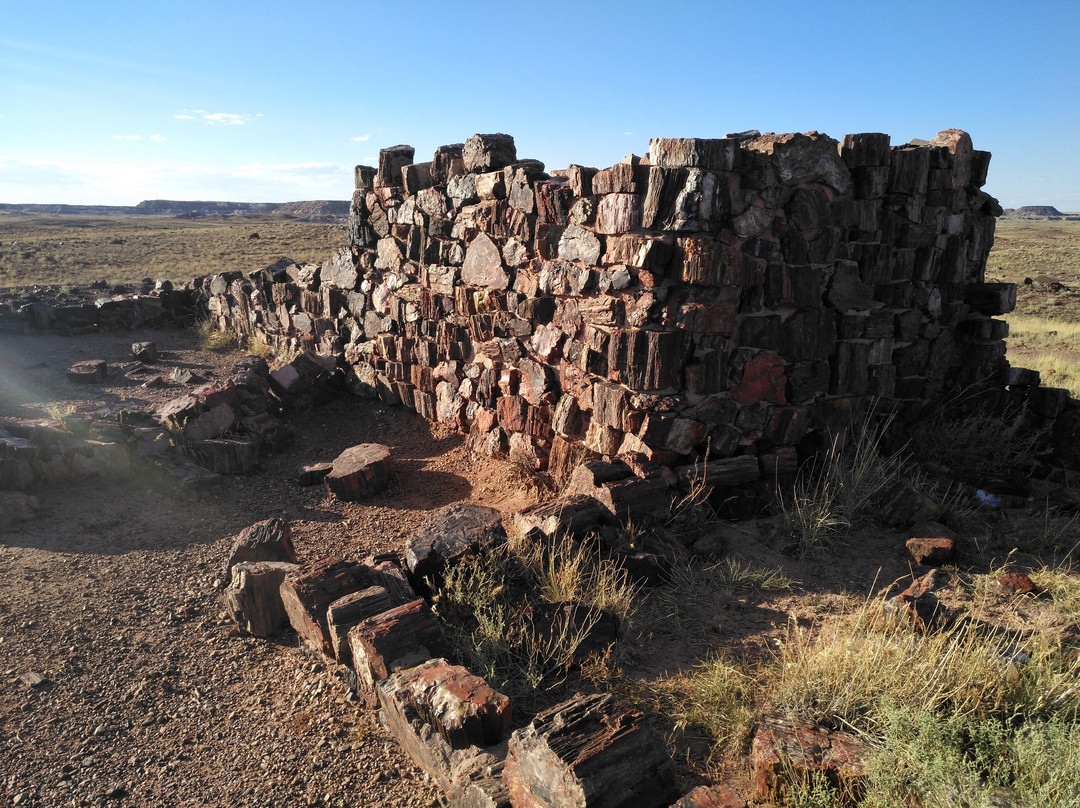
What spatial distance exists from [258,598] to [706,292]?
12.2 ft

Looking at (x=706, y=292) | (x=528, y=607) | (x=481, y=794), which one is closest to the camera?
(x=481, y=794)

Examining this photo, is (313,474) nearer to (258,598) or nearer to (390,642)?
(258,598)

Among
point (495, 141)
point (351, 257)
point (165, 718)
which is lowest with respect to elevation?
point (165, 718)

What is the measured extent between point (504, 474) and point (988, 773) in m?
4.51

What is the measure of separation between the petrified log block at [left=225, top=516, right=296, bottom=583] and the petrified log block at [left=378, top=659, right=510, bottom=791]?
192cm

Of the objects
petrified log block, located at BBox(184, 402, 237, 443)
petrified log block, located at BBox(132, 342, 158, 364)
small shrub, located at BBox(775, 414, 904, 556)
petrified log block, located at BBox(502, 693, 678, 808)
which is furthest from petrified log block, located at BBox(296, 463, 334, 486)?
petrified log block, located at BBox(132, 342, 158, 364)

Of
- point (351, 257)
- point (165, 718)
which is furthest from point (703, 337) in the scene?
point (351, 257)

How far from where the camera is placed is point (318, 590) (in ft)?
14.1

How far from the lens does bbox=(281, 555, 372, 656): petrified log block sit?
13.9 ft

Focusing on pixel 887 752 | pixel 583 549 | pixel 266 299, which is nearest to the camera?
pixel 887 752

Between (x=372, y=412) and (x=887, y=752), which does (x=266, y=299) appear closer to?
(x=372, y=412)

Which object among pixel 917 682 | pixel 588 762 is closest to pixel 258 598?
pixel 588 762

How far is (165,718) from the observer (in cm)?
381

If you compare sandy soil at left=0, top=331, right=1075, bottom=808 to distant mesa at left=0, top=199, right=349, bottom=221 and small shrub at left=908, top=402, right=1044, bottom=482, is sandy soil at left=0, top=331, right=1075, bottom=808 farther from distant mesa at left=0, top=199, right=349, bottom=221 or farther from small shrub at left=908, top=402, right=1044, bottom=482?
distant mesa at left=0, top=199, right=349, bottom=221
